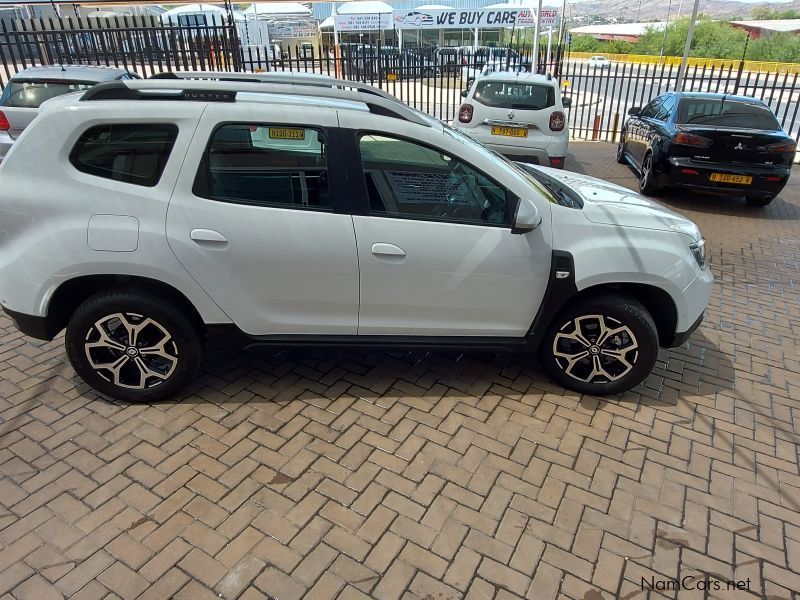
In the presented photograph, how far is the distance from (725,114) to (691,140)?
0.84m

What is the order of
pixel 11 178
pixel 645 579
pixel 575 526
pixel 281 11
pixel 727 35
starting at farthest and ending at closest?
pixel 727 35
pixel 281 11
pixel 11 178
pixel 575 526
pixel 645 579

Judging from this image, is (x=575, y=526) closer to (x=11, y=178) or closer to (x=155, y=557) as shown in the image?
(x=155, y=557)

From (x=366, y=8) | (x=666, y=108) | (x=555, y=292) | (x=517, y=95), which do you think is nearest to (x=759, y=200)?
(x=666, y=108)

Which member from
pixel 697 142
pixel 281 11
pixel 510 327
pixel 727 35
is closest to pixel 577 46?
pixel 727 35

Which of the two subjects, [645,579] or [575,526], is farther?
[575,526]

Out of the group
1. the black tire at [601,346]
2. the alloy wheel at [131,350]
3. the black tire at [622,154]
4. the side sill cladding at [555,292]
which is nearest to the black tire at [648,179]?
the black tire at [622,154]

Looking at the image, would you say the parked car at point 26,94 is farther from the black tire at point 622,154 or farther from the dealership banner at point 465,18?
the dealership banner at point 465,18

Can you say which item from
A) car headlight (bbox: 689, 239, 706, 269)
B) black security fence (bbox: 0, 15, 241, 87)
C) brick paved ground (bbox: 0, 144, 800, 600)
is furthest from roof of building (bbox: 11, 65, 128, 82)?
car headlight (bbox: 689, 239, 706, 269)

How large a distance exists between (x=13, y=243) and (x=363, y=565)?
2491mm

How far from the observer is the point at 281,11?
3061 centimetres

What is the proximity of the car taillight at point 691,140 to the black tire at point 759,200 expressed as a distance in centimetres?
130

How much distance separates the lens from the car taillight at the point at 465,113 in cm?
812

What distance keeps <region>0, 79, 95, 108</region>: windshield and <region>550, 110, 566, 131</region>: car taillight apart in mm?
6328

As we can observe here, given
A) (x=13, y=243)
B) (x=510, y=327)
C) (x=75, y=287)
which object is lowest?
(x=510, y=327)
